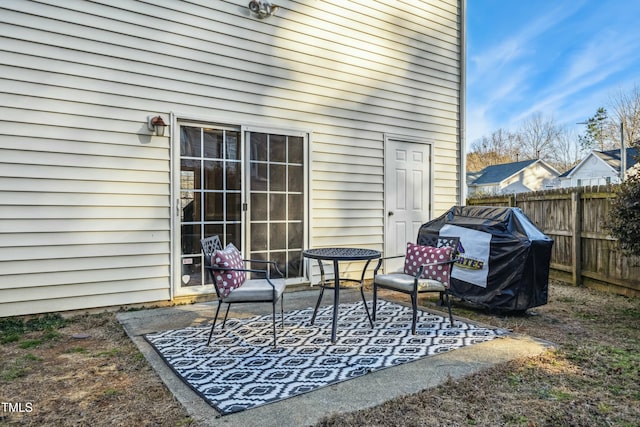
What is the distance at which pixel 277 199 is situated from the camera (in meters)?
4.99

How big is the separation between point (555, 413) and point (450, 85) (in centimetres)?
569

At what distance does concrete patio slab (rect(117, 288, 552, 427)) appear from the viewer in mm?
2014

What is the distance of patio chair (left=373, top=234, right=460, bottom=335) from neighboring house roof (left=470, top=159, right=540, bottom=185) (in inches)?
789

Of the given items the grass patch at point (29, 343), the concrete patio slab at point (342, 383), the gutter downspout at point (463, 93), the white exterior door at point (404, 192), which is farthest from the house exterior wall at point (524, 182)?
the grass patch at point (29, 343)

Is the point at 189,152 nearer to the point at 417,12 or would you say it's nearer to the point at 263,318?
the point at 263,318

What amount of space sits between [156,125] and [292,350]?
8.90ft

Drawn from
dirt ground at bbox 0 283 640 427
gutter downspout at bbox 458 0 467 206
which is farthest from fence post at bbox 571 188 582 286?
dirt ground at bbox 0 283 640 427

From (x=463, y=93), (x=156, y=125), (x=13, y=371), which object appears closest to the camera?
(x=13, y=371)

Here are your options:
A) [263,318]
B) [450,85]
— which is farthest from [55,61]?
[450,85]

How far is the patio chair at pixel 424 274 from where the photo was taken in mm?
3475

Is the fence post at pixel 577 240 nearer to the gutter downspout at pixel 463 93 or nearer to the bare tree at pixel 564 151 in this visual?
the gutter downspout at pixel 463 93

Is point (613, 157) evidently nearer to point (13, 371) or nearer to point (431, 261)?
point (431, 261)

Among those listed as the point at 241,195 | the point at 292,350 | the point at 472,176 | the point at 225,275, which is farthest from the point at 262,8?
the point at 472,176

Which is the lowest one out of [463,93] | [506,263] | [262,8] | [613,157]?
[506,263]
